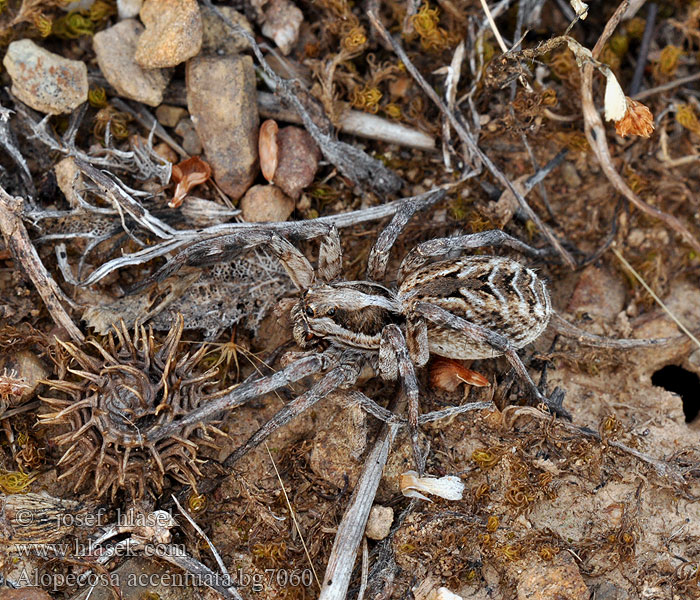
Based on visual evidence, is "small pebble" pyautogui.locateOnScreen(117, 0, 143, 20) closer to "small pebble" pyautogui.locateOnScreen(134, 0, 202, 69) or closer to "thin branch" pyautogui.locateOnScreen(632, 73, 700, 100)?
"small pebble" pyautogui.locateOnScreen(134, 0, 202, 69)

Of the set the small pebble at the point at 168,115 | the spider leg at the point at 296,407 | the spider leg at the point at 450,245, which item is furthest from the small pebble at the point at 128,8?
the spider leg at the point at 296,407

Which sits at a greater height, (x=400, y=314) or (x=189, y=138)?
(x=189, y=138)

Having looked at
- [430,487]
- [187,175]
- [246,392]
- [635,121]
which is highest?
[635,121]

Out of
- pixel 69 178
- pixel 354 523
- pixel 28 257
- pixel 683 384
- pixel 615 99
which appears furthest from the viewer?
pixel 683 384

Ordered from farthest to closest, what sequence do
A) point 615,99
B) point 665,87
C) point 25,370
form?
point 665,87 < point 25,370 < point 615,99

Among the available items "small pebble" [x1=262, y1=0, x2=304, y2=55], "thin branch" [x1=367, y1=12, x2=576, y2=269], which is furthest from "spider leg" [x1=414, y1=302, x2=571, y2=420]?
"small pebble" [x1=262, y1=0, x2=304, y2=55]

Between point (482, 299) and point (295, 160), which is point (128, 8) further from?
point (482, 299)

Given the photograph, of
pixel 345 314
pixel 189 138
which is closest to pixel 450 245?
pixel 345 314
